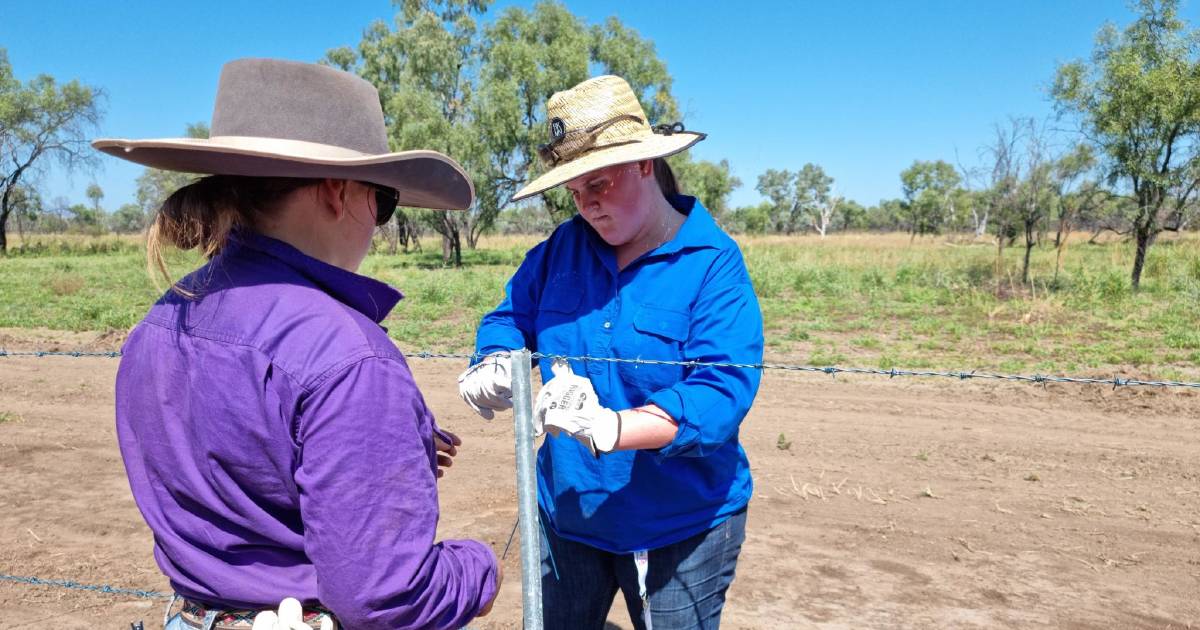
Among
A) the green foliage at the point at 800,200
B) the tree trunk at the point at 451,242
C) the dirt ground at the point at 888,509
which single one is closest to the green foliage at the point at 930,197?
the green foliage at the point at 800,200

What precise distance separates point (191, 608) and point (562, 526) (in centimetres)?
102

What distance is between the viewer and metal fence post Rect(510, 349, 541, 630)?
1.67m

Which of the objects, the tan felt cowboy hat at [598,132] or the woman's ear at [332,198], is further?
the tan felt cowboy hat at [598,132]

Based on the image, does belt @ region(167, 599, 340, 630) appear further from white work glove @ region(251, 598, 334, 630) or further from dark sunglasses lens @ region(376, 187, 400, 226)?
dark sunglasses lens @ region(376, 187, 400, 226)

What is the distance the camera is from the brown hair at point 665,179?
222 centimetres

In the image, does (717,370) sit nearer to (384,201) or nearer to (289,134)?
(384,201)

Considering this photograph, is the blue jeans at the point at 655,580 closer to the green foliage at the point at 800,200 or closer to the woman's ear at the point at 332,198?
the woman's ear at the point at 332,198

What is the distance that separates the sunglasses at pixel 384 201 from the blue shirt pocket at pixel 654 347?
0.73m

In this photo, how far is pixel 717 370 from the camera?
1.82 m

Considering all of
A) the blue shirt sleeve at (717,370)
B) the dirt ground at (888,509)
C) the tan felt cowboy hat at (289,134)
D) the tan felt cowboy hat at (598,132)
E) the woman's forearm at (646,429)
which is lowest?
the dirt ground at (888,509)

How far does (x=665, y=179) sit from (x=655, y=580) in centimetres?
105

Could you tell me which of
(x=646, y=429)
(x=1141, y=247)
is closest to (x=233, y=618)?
(x=646, y=429)

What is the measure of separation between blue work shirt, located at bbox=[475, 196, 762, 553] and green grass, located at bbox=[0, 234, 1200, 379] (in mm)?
7000

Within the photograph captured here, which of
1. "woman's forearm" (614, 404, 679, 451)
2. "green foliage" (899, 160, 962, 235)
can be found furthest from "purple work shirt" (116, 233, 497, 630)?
"green foliage" (899, 160, 962, 235)
